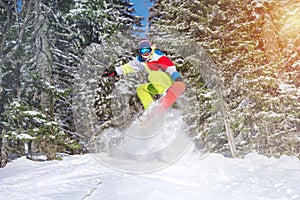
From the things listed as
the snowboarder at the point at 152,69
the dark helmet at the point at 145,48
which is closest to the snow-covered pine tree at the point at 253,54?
the snowboarder at the point at 152,69

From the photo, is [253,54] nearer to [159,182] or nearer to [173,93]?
[173,93]

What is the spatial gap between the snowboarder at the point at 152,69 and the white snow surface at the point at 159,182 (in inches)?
61.6

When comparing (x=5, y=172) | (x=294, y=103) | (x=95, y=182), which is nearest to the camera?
(x=95, y=182)

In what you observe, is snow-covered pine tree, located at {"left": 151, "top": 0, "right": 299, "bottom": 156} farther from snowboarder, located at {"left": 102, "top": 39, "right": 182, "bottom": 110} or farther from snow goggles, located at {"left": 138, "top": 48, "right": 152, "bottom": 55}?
snow goggles, located at {"left": 138, "top": 48, "right": 152, "bottom": 55}

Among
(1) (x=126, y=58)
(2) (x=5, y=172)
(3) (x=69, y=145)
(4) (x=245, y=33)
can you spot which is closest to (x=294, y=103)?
(4) (x=245, y=33)

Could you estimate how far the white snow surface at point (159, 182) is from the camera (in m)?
3.80

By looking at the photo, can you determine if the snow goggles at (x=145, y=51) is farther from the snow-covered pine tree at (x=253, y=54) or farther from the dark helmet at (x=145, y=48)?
the snow-covered pine tree at (x=253, y=54)

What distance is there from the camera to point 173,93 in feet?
18.1

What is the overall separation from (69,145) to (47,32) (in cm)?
423

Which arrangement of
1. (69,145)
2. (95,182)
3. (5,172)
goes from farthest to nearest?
(69,145) → (5,172) → (95,182)

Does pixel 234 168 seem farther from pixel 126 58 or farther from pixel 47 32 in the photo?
pixel 47 32

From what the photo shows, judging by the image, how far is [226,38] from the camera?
12.2 metres

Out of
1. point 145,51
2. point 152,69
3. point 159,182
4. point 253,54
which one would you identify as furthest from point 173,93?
point 253,54

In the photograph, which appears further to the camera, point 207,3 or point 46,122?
point 207,3
